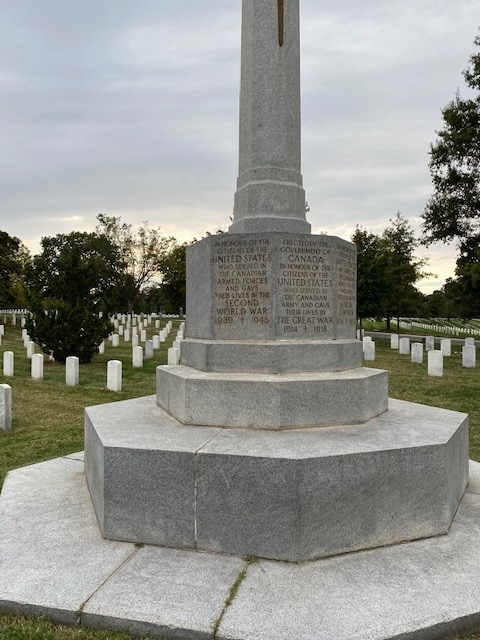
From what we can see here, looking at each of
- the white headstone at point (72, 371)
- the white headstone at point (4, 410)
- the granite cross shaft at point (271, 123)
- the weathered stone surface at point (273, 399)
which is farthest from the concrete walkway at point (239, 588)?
the white headstone at point (72, 371)

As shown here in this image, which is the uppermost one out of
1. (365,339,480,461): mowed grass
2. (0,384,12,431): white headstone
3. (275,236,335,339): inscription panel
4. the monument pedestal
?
(275,236,335,339): inscription panel

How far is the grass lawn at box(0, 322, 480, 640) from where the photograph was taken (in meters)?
2.49

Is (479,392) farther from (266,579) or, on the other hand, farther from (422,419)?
(266,579)

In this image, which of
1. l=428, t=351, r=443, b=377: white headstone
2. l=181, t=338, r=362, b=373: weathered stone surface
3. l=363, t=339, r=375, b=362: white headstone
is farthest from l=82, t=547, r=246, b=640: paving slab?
l=363, t=339, r=375, b=362: white headstone

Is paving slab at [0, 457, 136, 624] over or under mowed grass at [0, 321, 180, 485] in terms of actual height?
over

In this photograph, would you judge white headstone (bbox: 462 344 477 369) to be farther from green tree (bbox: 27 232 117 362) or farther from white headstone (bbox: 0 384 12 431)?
white headstone (bbox: 0 384 12 431)

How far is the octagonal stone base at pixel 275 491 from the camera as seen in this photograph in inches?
121

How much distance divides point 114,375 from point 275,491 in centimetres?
882

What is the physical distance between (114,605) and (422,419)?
3.11 metres

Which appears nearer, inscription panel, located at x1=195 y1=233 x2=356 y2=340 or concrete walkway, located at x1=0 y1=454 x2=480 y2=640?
concrete walkway, located at x1=0 y1=454 x2=480 y2=640

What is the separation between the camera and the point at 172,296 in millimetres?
48875

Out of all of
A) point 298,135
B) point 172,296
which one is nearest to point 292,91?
point 298,135

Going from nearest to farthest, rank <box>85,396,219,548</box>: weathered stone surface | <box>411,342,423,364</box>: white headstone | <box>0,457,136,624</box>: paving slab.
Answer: <box>0,457,136,624</box>: paving slab
<box>85,396,219,548</box>: weathered stone surface
<box>411,342,423,364</box>: white headstone

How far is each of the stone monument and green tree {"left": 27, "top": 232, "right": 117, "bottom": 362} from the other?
11.0 m
